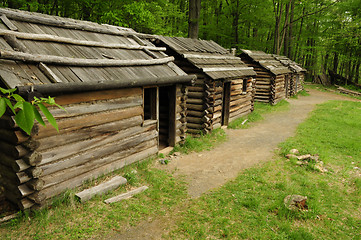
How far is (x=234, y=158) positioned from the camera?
951 cm

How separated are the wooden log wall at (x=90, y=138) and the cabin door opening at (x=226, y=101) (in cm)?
695

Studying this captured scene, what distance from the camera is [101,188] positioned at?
20.4 ft

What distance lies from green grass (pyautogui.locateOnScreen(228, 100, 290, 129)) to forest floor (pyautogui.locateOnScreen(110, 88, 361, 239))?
55 cm

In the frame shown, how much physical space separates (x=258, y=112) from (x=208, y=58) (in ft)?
23.2

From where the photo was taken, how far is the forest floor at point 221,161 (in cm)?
535

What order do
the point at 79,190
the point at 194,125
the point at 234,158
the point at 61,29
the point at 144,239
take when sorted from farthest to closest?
the point at 194,125 → the point at 234,158 → the point at 61,29 → the point at 79,190 → the point at 144,239

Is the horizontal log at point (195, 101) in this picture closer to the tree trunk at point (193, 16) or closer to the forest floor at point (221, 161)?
the forest floor at point (221, 161)

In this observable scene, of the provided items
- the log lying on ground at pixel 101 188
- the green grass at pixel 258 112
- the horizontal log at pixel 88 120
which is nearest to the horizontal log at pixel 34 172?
the horizontal log at pixel 88 120

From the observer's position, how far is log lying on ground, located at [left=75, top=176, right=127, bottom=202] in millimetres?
5811

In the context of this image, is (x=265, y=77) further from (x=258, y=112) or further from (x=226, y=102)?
(x=226, y=102)

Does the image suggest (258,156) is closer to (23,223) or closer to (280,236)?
(280,236)

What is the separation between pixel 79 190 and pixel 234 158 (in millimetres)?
5570

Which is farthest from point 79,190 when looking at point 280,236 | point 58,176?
point 280,236

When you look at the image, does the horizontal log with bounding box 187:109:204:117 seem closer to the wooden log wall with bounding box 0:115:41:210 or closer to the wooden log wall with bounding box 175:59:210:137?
the wooden log wall with bounding box 175:59:210:137
